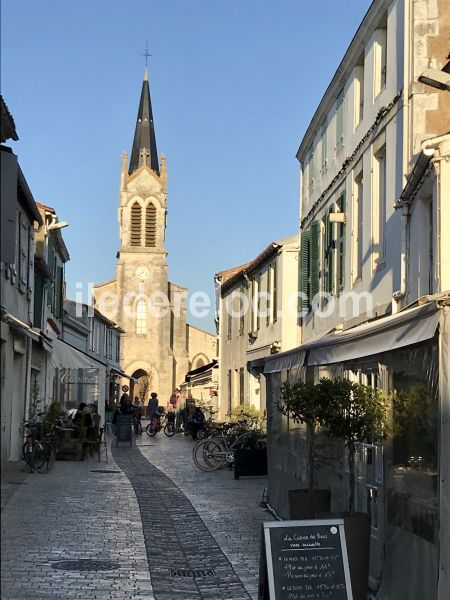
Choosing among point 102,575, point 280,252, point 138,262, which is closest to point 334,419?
point 102,575

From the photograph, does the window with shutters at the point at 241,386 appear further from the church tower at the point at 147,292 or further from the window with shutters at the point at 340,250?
the church tower at the point at 147,292

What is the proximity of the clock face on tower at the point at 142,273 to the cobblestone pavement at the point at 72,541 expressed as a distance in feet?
190

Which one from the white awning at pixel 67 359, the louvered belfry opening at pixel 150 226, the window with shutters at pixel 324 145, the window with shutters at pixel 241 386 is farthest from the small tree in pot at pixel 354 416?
the louvered belfry opening at pixel 150 226

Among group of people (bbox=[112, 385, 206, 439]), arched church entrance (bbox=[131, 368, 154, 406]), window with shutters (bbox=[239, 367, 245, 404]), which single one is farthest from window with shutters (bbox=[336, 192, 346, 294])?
arched church entrance (bbox=[131, 368, 154, 406])

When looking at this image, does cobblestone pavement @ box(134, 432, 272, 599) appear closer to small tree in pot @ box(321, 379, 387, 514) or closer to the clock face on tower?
small tree in pot @ box(321, 379, 387, 514)

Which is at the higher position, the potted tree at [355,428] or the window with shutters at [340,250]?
the window with shutters at [340,250]

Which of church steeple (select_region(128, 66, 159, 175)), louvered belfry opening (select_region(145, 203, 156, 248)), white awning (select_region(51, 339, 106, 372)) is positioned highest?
church steeple (select_region(128, 66, 159, 175))

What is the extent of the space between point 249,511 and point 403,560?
692 centimetres

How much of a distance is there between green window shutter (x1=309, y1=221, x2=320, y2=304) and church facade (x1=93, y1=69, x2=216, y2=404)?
2040 inches

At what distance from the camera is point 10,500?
382 cm

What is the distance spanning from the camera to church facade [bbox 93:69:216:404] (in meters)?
74.0

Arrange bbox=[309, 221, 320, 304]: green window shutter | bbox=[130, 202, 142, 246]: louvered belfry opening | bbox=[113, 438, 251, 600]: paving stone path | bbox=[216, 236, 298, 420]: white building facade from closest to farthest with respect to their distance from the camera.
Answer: bbox=[113, 438, 251, 600]: paving stone path < bbox=[309, 221, 320, 304]: green window shutter < bbox=[216, 236, 298, 420]: white building facade < bbox=[130, 202, 142, 246]: louvered belfry opening

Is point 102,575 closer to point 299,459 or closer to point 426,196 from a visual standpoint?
point 299,459

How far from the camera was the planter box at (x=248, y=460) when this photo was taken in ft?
60.2
